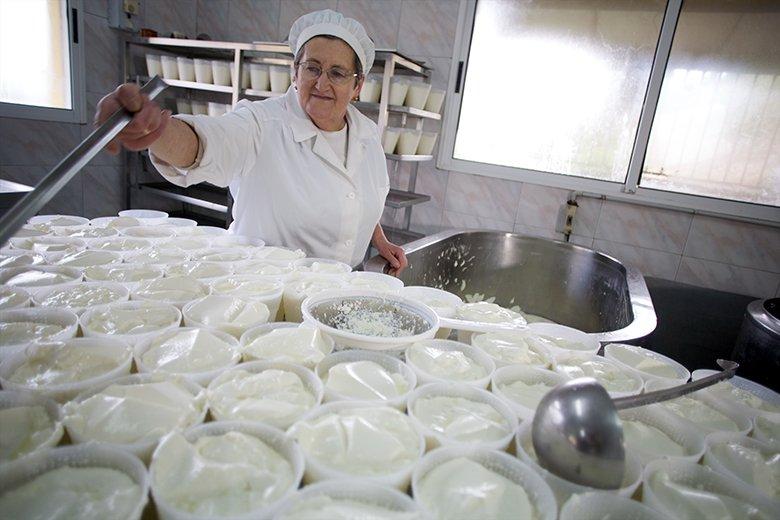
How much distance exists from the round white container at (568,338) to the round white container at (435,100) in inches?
90.3

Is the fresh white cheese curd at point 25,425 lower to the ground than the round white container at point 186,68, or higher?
lower

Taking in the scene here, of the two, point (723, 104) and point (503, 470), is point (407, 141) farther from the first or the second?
point (503, 470)

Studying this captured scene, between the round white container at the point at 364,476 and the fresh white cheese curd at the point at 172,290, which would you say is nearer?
the round white container at the point at 364,476

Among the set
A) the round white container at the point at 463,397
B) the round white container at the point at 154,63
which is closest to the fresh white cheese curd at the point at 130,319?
the round white container at the point at 463,397

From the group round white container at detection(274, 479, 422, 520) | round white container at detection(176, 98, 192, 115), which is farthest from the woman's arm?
round white container at detection(176, 98, 192, 115)

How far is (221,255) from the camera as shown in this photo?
4.38ft

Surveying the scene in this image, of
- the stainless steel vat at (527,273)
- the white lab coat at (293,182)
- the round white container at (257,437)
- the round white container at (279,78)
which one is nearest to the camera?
the round white container at (257,437)

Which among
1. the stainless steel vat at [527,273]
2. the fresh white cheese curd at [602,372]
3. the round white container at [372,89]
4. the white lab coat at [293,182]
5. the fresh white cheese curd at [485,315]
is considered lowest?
the stainless steel vat at [527,273]

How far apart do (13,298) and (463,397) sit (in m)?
0.93

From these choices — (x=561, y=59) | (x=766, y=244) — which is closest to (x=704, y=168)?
(x=766, y=244)

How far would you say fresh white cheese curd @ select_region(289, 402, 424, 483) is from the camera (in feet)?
1.92

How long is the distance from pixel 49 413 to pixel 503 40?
10.9 ft

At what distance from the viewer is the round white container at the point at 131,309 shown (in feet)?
2.62

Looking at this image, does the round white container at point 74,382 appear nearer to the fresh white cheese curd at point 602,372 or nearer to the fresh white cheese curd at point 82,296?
the fresh white cheese curd at point 82,296
